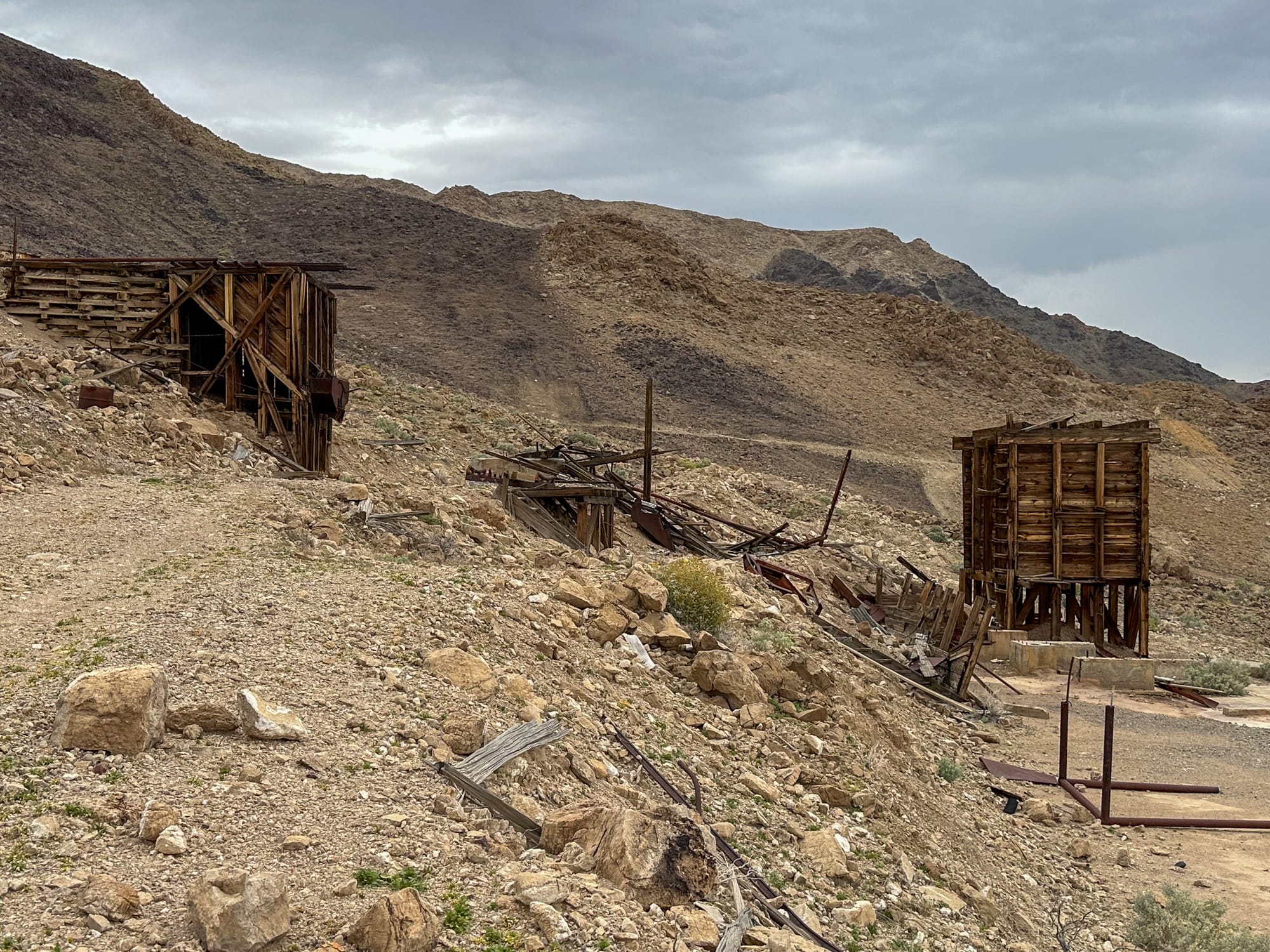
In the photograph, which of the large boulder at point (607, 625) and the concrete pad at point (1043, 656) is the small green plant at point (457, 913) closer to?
the large boulder at point (607, 625)

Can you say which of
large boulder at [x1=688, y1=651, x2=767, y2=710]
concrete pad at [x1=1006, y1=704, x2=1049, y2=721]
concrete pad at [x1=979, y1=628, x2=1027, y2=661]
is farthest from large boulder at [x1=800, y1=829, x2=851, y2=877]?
concrete pad at [x1=979, y1=628, x2=1027, y2=661]

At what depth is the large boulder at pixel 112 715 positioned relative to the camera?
4.67 metres

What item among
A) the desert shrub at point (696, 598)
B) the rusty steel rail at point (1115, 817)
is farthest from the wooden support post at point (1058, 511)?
the desert shrub at point (696, 598)

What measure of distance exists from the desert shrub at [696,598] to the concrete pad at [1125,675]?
350 inches

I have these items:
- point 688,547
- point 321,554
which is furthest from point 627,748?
point 688,547

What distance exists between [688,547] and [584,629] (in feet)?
31.9

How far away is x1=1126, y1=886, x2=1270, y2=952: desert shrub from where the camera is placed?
6.60 meters

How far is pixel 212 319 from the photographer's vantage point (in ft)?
54.6

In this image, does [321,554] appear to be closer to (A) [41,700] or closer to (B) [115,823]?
(A) [41,700]

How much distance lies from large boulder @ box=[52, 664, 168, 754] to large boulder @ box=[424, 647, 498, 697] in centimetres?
171

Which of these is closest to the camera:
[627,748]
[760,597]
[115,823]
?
[115,823]

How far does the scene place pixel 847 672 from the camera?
1122 centimetres

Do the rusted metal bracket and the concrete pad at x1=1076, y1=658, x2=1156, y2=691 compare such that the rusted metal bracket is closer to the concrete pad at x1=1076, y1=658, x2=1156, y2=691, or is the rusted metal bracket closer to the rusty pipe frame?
the concrete pad at x1=1076, y1=658, x2=1156, y2=691

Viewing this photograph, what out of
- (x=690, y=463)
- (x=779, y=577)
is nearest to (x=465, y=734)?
(x=779, y=577)
